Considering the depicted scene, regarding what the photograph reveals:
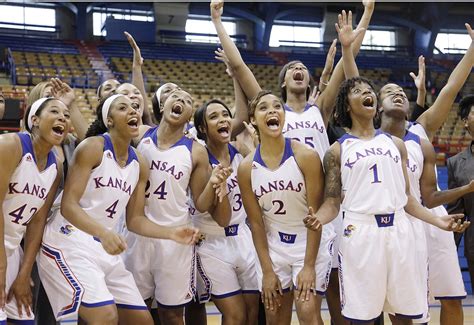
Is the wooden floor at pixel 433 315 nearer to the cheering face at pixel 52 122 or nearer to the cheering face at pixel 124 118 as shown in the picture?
the cheering face at pixel 124 118

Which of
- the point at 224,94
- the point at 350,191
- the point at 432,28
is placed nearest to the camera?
the point at 350,191

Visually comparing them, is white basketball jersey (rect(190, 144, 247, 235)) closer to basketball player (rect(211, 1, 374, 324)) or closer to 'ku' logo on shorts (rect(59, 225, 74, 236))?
basketball player (rect(211, 1, 374, 324))

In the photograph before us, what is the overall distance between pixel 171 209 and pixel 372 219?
1472 millimetres

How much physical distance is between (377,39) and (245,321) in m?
25.4

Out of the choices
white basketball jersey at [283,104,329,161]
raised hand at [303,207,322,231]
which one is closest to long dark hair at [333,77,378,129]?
white basketball jersey at [283,104,329,161]

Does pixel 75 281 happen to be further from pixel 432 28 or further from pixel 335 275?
Result: pixel 432 28

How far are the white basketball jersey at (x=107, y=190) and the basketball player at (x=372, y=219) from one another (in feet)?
4.41

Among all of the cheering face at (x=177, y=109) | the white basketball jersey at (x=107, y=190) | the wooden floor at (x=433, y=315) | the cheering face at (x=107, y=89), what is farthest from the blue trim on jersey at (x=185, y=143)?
the wooden floor at (x=433, y=315)

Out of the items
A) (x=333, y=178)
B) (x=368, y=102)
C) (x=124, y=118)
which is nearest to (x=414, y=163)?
(x=368, y=102)

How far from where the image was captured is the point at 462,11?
26516 millimetres

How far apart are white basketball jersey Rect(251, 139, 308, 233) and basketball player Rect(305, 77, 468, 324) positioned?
0.68 feet

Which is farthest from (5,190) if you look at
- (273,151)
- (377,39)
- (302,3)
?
(377,39)

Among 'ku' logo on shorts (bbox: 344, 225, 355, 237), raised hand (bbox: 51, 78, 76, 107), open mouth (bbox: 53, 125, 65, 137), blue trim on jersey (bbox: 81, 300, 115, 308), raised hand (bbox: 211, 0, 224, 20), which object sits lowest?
blue trim on jersey (bbox: 81, 300, 115, 308)

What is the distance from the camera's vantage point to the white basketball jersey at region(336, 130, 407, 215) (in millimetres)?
3984
